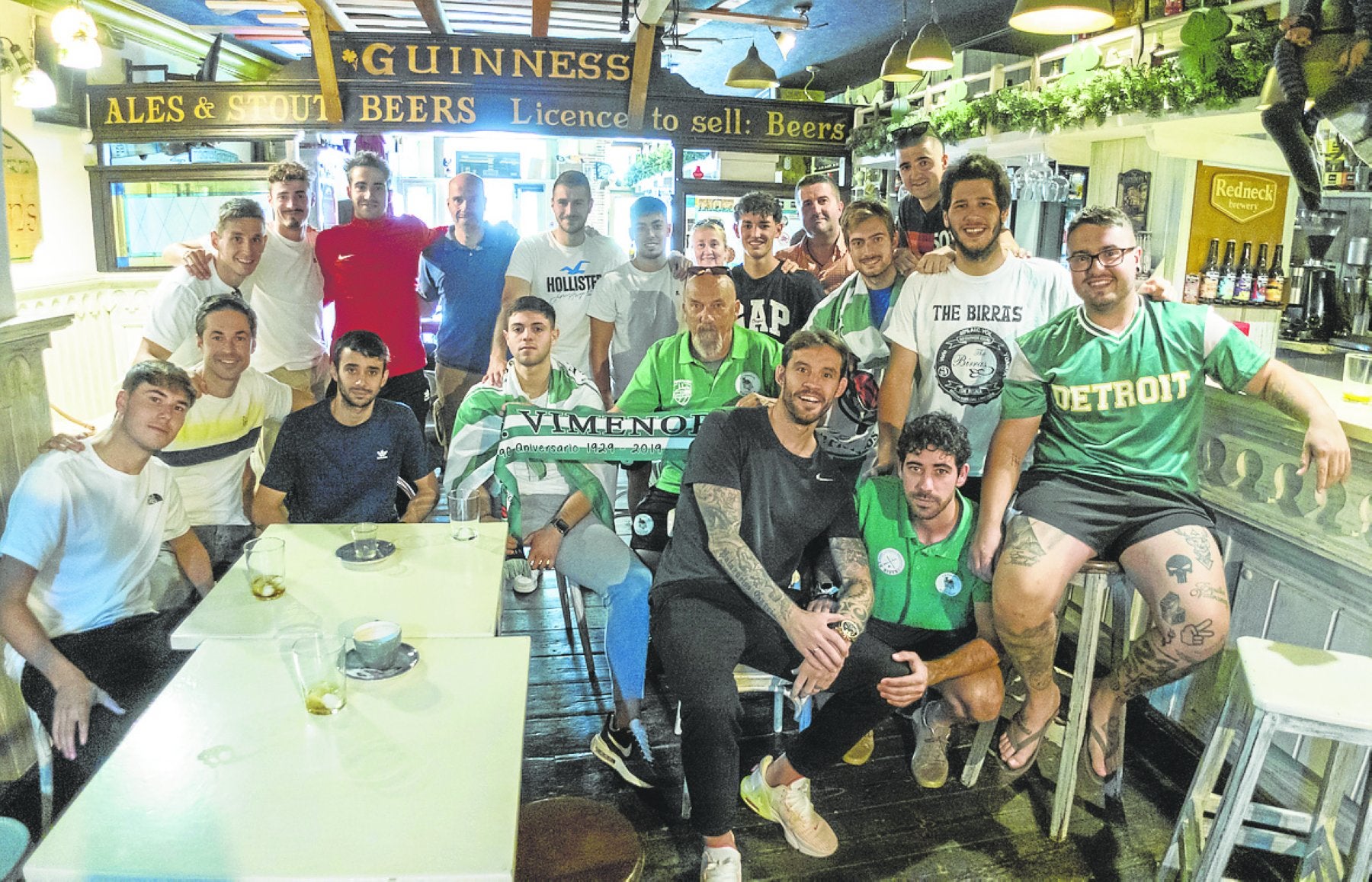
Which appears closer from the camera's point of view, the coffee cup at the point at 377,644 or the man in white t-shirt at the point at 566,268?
the coffee cup at the point at 377,644

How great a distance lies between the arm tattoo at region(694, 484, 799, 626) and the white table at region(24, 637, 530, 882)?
0.83 metres

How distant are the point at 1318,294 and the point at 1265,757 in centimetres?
381

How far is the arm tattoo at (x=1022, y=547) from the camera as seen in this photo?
236 cm

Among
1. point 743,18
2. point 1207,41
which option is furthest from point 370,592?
point 743,18

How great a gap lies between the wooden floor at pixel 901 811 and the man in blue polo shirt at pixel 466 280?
176 cm

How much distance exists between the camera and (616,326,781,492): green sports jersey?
3166mm

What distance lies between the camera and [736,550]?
2.39 metres

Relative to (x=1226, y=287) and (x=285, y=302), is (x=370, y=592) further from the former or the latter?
(x=1226, y=287)

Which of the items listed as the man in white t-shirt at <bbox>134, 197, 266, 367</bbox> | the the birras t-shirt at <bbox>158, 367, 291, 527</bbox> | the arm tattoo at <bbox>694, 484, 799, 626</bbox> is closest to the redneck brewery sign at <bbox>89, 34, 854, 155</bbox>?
the man in white t-shirt at <bbox>134, 197, 266, 367</bbox>

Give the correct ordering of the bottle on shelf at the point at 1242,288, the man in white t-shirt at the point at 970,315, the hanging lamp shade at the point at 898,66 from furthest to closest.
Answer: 1. the hanging lamp shade at the point at 898,66
2. the bottle on shelf at the point at 1242,288
3. the man in white t-shirt at the point at 970,315

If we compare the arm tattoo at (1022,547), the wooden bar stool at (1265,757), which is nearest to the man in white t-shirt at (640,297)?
the arm tattoo at (1022,547)

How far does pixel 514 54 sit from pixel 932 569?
10.1 feet

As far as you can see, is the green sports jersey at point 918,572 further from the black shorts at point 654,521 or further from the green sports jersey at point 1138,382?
the black shorts at point 654,521

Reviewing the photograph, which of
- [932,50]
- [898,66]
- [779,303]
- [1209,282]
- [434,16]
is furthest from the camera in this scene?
[898,66]
